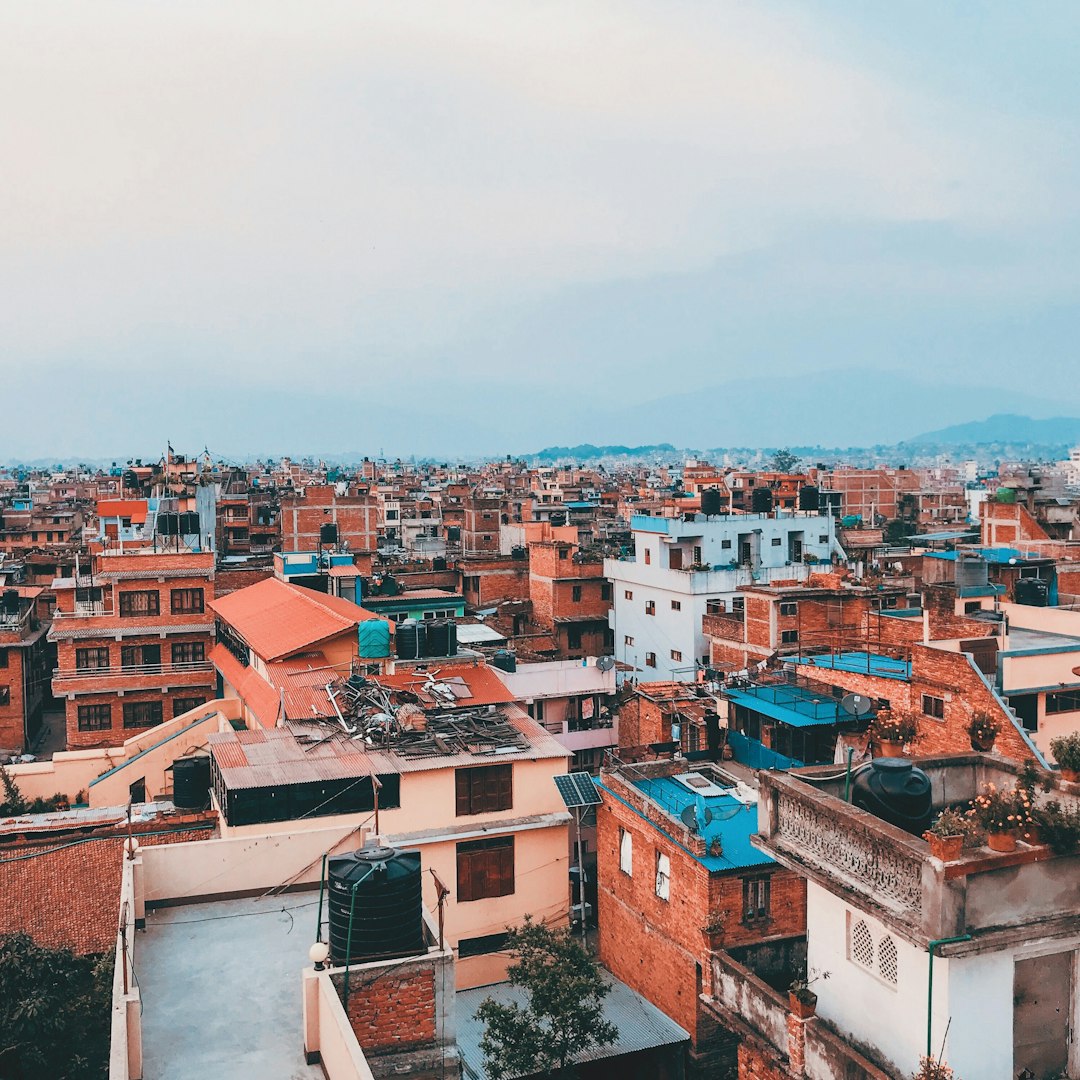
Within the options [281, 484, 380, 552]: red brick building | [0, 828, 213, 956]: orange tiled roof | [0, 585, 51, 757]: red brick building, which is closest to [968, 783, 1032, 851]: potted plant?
[0, 828, 213, 956]: orange tiled roof

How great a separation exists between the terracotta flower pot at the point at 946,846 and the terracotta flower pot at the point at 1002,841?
54cm

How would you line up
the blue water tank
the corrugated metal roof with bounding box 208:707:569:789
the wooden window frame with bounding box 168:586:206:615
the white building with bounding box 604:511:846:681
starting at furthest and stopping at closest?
the white building with bounding box 604:511:846:681, the wooden window frame with bounding box 168:586:206:615, the blue water tank, the corrugated metal roof with bounding box 208:707:569:789

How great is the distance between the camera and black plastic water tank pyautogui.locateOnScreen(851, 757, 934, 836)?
11.4 m

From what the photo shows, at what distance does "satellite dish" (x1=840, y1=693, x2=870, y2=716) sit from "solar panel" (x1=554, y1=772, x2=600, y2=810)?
17.7 ft

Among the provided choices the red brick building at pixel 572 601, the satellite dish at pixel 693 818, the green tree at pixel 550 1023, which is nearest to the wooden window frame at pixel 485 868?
the green tree at pixel 550 1023

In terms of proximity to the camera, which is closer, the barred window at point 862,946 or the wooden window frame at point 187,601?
the barred window at point 862,946

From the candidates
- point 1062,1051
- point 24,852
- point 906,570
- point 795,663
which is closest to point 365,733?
point 24,852

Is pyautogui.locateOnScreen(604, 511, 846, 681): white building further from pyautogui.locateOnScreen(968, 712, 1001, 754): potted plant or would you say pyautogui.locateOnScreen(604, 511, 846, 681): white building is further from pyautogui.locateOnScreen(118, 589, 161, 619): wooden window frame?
pyautogui.locateOnScreen(968, 712, 1001, 754): potted plant

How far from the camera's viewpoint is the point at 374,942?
11.9 metres

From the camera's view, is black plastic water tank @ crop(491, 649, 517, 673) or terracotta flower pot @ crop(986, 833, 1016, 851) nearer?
terracotta flower pot @ crop(986, 833, 1016, 851)

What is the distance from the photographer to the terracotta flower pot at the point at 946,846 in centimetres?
963

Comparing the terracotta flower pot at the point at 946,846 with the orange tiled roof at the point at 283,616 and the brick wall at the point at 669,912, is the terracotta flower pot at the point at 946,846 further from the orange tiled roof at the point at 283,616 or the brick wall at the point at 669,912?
the orange tiled roof at the point at 283,616

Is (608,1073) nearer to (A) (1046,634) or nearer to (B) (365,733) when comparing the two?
(B) (365,733)

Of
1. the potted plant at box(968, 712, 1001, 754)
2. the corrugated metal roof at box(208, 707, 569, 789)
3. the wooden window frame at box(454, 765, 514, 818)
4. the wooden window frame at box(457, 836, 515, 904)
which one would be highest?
the potted plant at box(968, 712, 1001, 754)
